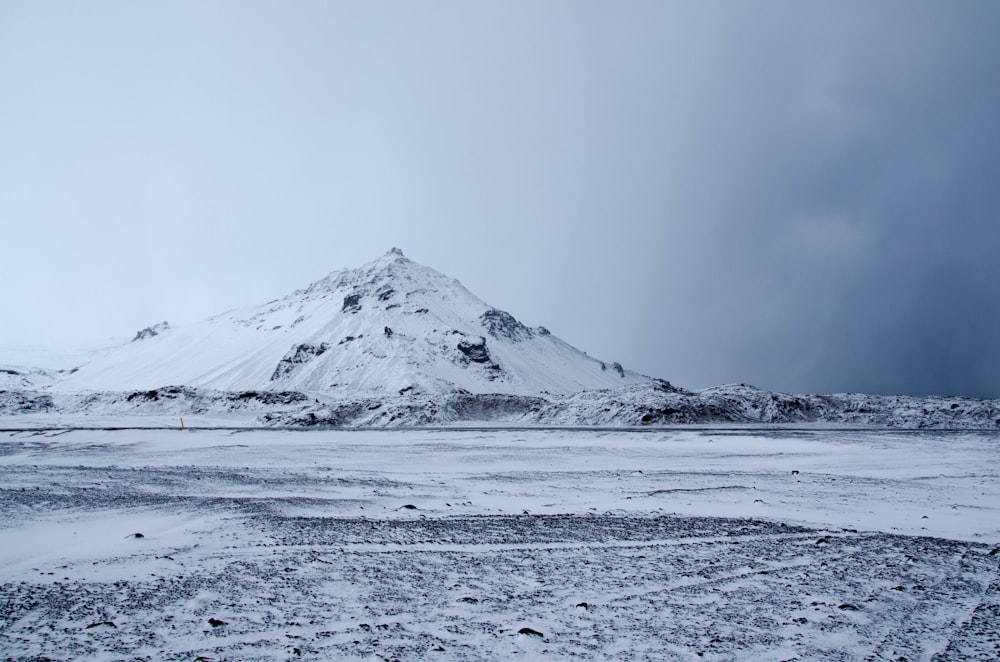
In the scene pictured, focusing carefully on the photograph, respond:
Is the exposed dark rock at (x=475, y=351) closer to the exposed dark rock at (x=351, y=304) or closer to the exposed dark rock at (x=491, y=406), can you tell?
the exposed dark rock at (x=351, y=304)

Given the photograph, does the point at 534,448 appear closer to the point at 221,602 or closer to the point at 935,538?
the point at 935,538

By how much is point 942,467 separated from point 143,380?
96.5 m

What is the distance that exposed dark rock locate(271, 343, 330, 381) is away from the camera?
79.4 meters

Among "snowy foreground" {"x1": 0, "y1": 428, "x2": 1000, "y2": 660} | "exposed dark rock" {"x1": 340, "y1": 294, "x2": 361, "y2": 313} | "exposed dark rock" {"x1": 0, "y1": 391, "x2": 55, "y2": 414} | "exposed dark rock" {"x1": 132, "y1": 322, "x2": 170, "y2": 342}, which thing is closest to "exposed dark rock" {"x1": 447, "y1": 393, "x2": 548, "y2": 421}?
"snowy foreground" {"x1": 0, "y1": 428, "x2": 1000, "y2": 660}

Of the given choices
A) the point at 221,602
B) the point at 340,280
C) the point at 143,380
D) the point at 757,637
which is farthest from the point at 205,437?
the point at 340,280

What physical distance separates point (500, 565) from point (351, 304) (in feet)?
340

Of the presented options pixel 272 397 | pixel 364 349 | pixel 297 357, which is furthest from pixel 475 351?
pixel 272 397

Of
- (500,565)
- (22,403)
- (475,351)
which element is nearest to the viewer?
(500,565)

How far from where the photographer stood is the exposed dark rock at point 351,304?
104m

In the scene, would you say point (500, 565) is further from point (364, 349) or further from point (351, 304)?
point (351, 304)

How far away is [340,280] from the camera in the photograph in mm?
126062

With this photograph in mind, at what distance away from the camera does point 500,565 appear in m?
6.71

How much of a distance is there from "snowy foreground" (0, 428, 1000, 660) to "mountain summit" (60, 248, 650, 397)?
5565 centimetres

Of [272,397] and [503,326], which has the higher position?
[503,326]
